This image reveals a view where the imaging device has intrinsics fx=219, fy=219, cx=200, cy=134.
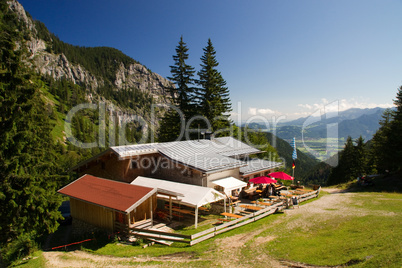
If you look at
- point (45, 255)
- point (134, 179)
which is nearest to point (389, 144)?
point (134, 179)

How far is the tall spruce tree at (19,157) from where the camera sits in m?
12.8

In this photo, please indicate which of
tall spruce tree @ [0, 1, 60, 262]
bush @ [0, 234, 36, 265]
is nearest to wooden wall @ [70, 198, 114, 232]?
tall spruce tree @ [0, 1, 60, 262]

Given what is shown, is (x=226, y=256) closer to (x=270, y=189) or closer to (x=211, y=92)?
(x=270, y=189)

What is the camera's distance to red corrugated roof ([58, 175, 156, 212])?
14.3 meters

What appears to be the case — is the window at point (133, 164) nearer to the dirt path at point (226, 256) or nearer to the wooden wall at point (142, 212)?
the wooden wall at point (142, 212)

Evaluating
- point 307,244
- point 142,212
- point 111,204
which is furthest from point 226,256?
point 111,204

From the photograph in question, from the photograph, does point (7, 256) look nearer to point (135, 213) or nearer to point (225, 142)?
point (135, 213)

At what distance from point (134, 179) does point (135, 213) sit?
6400mm

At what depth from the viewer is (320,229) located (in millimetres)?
12648

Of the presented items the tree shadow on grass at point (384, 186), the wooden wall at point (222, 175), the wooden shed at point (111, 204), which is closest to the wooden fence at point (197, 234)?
the wooden shed at point (111, 204)

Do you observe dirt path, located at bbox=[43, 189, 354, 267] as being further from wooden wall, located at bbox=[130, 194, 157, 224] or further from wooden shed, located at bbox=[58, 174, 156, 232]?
wooden wall, located at bbox=[130, 194, 157, 224]

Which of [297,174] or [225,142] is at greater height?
[225,142]

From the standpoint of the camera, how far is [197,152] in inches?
877

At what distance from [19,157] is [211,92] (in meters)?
29.4
